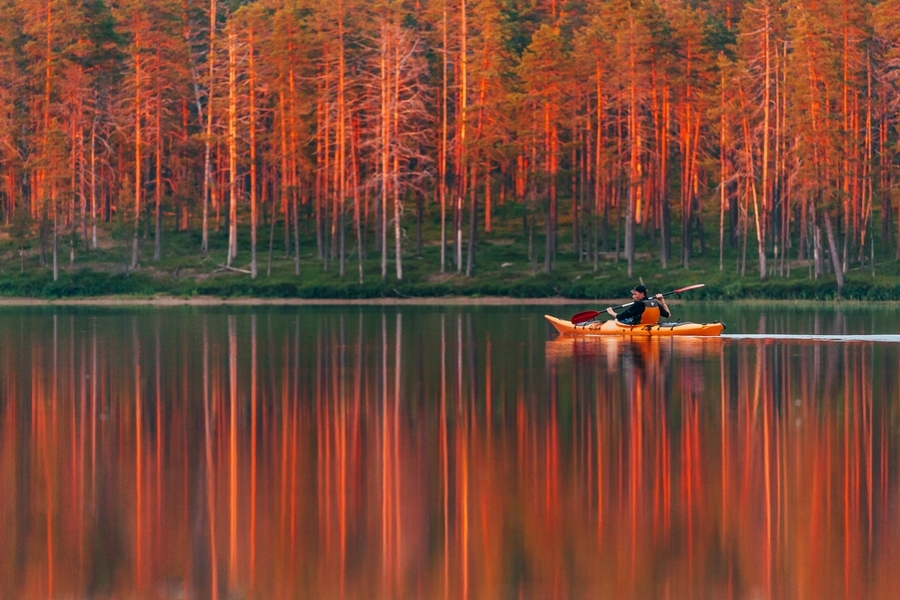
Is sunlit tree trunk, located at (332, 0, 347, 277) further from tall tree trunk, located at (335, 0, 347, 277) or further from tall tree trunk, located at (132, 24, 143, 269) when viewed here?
tall tree trunk, located at (132, 24, 143, 269)

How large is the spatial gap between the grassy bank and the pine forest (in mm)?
821

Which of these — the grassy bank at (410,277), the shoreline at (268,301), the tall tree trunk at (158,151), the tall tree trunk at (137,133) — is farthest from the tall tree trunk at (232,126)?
the shoreline at (268,301)

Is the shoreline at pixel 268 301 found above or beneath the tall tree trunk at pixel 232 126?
beneath

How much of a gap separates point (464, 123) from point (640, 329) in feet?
122

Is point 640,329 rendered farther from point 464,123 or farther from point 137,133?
point 137,133

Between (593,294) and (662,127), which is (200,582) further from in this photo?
(662,127)

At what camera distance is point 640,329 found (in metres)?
41.2

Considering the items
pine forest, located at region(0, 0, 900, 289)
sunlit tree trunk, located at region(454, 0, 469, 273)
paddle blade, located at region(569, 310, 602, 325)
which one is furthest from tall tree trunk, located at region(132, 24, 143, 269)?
paddle blade, located at region(569, 310, 602, 325)

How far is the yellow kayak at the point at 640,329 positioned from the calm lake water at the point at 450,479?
767cm

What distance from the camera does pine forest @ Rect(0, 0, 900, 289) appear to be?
73500 millimetres

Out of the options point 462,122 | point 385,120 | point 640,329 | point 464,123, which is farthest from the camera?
point 462,122

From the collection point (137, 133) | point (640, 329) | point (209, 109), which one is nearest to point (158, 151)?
point (137, 133)

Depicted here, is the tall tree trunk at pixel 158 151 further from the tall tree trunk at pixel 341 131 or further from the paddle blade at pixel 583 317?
the paddle blade at pixel 583 317

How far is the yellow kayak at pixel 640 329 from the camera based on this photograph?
39656 mm
